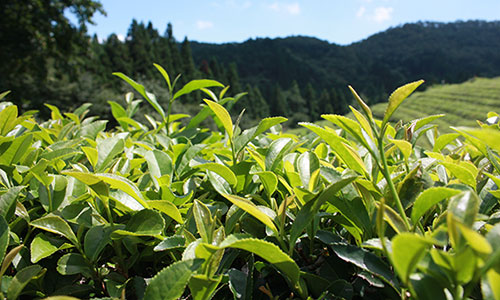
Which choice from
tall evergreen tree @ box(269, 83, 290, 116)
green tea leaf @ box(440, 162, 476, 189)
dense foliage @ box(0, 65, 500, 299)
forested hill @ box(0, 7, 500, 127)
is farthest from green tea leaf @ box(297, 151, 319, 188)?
tall evergreen tree @ box(269, 83, 290, 116)

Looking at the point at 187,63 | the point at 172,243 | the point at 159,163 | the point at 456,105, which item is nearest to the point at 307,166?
the point at 172,243

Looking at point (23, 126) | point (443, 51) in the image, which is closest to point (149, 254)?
point (23, 126)

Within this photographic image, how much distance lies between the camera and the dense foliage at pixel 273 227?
41 cm

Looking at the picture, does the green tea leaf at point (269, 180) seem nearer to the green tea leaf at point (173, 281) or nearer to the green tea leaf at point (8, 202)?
the green tea leaf at point (173, 281)

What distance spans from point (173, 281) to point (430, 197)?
1.30 ft

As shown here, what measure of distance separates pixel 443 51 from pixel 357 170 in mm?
85655

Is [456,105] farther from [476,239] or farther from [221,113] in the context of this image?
[476,239]

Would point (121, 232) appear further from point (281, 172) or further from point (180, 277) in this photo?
point (281, 172)

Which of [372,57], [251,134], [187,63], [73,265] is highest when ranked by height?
[372,57]

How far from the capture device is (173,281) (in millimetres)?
451

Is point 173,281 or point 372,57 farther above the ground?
point 372,57

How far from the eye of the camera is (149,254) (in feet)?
2.15

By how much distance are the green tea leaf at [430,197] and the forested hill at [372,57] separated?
211 ft

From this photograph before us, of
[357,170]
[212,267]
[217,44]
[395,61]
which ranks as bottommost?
[212,267]
